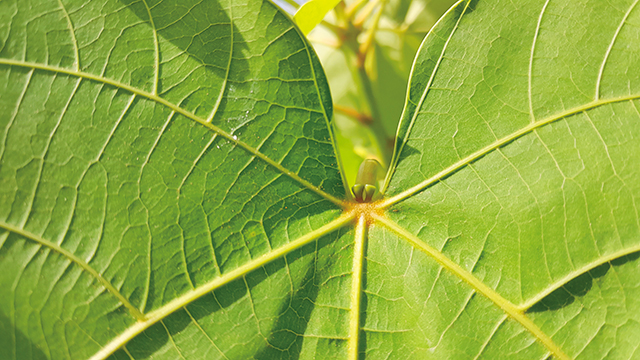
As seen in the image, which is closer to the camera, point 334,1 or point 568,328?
point 568,328

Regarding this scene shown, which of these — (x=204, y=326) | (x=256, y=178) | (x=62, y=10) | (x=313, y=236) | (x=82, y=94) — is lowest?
(x=204, y=326)

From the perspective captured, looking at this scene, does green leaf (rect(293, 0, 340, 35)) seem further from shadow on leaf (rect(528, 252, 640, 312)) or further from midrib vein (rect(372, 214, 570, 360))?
shadow on leaf (rect(528, 252, 640, 312))

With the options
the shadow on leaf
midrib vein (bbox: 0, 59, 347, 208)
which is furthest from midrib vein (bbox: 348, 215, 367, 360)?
the shadow on leaf

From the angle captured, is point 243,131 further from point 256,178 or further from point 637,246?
point 637,246

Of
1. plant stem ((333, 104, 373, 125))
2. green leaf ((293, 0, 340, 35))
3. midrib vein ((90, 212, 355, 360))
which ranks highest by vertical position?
green leaf ((293, 0, 340, 35))

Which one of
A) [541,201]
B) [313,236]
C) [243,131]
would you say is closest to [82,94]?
[243,131]

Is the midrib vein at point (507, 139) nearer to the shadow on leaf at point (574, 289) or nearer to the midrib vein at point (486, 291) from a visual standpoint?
the midrib vein at point (486, 291)

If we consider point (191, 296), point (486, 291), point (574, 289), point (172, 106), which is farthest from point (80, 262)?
point (574, 289)

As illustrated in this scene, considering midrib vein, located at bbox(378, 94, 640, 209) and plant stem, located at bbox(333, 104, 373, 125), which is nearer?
midrib vein, located at bbox(378, 94, 640, 209)
